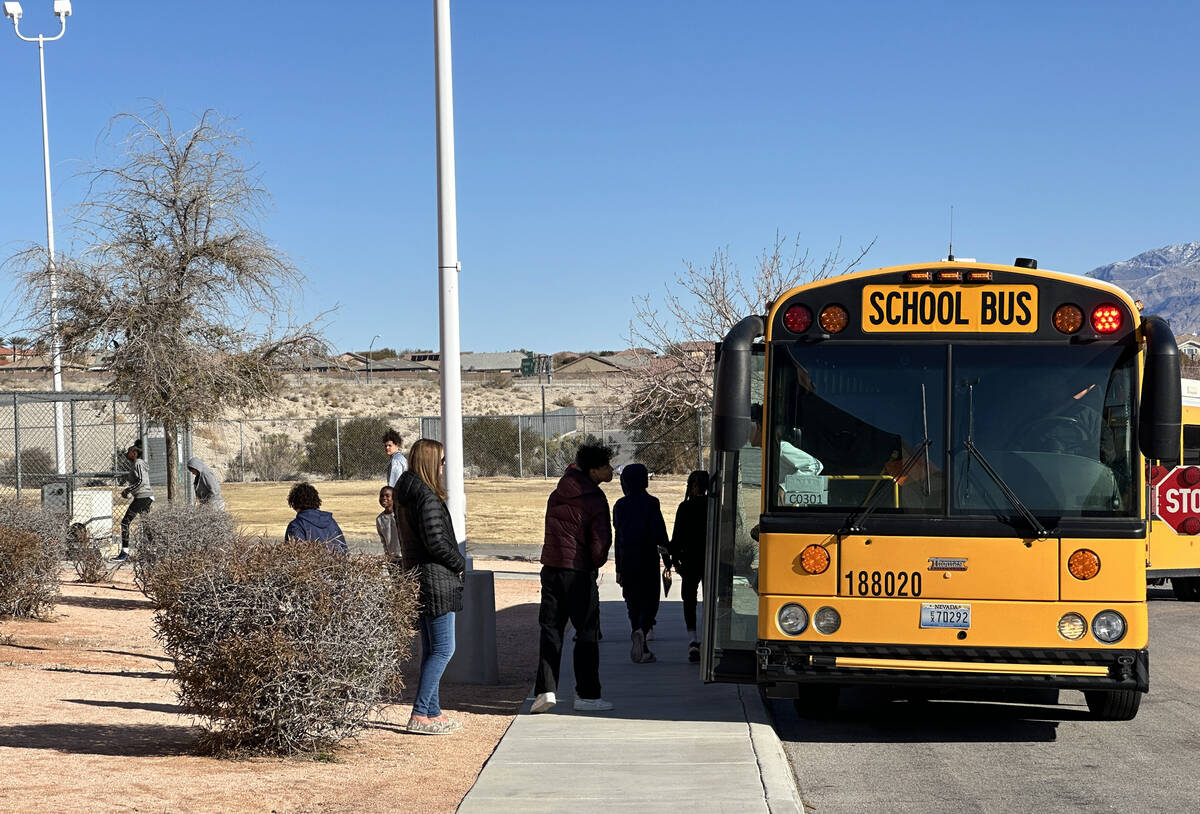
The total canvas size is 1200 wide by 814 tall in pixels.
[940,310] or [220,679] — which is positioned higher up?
[940,310]

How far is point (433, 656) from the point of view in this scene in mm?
8766

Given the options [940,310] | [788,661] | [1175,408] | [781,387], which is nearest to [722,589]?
[788,661]

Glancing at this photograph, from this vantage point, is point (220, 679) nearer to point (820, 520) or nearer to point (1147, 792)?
point (820, 520)

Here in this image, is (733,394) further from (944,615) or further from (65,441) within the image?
(65,441)

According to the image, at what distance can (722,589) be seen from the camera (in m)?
9.06

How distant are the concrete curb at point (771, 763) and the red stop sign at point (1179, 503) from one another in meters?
9.00

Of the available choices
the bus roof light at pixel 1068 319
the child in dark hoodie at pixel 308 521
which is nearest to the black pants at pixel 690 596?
the child in dark hoodie at pixel 308 521

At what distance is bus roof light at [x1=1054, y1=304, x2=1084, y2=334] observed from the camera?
28.5ft

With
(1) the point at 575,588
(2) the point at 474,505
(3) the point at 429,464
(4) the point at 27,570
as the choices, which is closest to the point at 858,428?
(1) the point at 575,588

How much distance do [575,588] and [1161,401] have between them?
4.02 meters

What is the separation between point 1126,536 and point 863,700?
3.31m

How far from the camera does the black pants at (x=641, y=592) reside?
12.0 m

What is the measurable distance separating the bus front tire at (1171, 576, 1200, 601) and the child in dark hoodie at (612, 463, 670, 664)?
31.5 feet

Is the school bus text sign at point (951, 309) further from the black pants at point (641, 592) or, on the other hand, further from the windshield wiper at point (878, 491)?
the black pants at point (641, 592)
